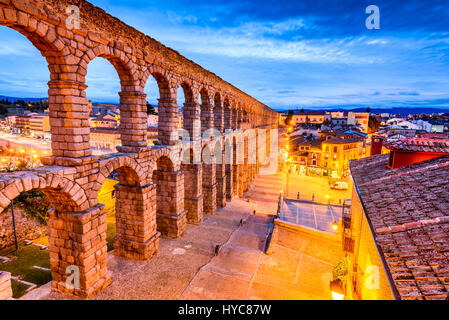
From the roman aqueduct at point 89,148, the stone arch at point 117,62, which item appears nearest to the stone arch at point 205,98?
the roman aqueduct at point 89,148

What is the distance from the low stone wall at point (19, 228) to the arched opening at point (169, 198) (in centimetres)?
1355

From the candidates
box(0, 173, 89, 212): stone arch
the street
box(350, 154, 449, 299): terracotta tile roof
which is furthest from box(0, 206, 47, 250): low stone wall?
the street

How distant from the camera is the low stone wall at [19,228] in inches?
799

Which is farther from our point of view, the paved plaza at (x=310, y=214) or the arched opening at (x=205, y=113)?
the paved plaza at (x=310, y=214)

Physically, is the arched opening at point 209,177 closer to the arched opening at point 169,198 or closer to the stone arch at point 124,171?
the arched opening at point 169,198

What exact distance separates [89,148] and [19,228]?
17815 mm

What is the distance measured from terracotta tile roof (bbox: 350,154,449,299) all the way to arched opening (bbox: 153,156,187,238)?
1053 centimetres

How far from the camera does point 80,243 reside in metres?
9.65

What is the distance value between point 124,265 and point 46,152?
41.2m

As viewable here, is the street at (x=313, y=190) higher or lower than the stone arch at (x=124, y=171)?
lower

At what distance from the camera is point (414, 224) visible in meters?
6.35

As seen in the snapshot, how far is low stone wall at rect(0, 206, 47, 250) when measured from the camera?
66.6 ft
